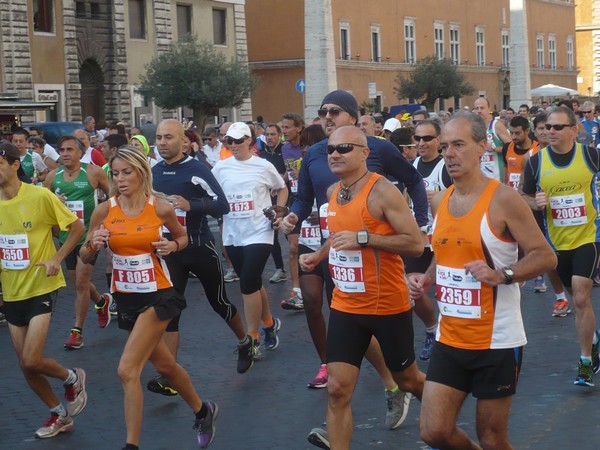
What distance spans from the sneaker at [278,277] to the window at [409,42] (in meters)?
50.6

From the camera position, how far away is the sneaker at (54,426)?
291 inches

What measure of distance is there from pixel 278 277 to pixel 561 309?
4409mm

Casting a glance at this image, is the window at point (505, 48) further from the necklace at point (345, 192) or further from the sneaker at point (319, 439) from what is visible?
the sneaker at point (319, 439)

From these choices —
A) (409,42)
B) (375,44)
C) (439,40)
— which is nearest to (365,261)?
(375,44)

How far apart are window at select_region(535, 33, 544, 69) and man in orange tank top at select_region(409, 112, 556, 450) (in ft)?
264

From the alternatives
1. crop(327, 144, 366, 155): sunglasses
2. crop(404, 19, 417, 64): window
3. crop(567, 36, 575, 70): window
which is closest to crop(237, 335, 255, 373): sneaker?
crop(327, 144, 366, 155): sunglasses

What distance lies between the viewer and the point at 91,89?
4300 cm

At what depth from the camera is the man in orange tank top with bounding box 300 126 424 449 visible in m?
6.30

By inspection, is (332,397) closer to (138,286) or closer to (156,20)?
(138,286)

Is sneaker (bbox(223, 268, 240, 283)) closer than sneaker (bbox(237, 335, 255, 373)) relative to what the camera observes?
No

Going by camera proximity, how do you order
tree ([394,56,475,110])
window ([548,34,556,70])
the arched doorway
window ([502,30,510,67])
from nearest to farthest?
the arched doorway < tree ([394,56,475,110]) < window ([502,30,510,67]) < window ([548,34,556,70])

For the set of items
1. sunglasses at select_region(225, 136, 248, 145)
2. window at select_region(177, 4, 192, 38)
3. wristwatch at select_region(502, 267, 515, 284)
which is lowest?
wristwatch at select_region(502, 267, 515, 284)

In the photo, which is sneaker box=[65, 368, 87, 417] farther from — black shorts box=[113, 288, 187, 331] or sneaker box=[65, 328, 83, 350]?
sneaker box=[65, 328, 83, 350]

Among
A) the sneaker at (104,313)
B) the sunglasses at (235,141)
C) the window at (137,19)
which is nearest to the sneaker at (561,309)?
the sunglasses at (235,141)
